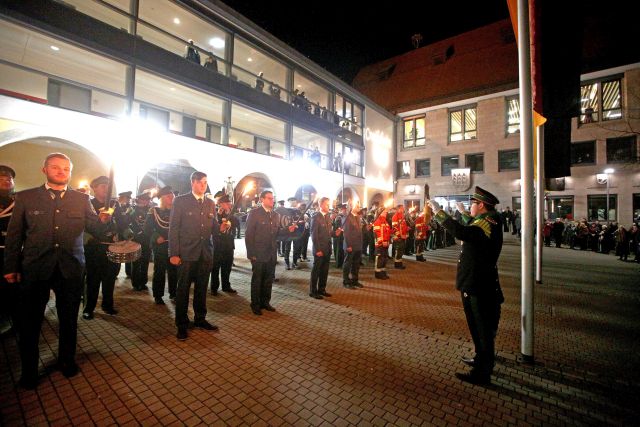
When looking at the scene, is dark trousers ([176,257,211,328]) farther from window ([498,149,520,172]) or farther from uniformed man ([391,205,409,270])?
window ([498,149,520,172])

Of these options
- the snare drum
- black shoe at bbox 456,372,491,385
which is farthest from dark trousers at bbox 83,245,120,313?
black shoe at bbox 456,372,491,385

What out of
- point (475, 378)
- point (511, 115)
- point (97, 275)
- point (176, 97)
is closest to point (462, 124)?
point (511, 115)

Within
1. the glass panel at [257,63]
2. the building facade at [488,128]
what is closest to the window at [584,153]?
the building facade at [488,128]

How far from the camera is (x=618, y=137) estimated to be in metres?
21.1

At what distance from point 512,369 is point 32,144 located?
1788cm

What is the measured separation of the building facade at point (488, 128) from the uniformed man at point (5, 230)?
19.6m

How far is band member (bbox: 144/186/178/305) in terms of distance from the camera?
19.3ft

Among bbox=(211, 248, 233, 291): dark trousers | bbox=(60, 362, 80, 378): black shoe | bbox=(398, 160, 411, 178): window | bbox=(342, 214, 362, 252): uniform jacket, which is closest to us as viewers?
bbox=(60, 362, 80, 378): black shoe

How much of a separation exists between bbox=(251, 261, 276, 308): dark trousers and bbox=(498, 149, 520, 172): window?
25857 mm

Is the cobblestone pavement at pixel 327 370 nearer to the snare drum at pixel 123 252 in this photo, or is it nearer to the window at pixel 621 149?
the snare drum at pixel 123 252

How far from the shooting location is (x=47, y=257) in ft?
10.3

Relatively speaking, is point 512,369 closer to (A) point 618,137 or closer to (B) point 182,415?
(B) point 182,415

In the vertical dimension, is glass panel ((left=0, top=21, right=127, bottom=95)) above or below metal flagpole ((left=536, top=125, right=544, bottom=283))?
above

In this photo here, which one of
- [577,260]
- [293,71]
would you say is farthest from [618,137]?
[293,71]
